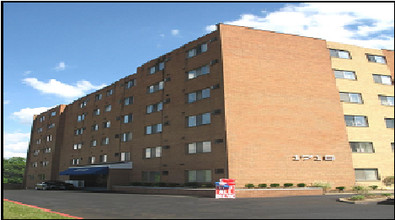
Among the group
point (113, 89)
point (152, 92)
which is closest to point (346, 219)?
point (152, 92)

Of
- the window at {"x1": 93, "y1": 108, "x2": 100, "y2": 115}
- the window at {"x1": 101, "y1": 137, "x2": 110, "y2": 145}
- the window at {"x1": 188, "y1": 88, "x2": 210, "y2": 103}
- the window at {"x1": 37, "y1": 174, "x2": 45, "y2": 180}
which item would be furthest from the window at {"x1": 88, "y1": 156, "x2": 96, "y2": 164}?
the window at {"x1": 188, "y1": 88, "x2": 210, "y2": 103}

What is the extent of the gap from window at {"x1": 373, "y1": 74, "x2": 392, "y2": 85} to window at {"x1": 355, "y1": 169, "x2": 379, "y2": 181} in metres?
11.7

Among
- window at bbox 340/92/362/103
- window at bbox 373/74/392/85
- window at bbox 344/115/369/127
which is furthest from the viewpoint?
window at bbox 373/74/392/85

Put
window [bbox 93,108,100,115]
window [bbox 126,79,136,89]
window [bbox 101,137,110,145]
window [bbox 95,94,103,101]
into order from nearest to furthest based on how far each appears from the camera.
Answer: window [bbox 126,79,136,89] < window [bbox 101,137,110,145] < window [bbox 93,108,100,115] < window [bbox 95,94,103,101]

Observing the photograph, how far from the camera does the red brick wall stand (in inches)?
1261

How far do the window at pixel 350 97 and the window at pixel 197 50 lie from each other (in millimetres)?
17132

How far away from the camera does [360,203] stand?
19.6m

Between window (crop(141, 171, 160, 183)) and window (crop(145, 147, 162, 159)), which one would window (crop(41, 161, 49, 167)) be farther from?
window (crop(145, 147, 162, 159))

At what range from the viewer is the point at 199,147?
114ft

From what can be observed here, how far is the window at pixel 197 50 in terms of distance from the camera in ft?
122

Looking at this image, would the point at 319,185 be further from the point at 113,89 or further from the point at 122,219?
the point at 113,89

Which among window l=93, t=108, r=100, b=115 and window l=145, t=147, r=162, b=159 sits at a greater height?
window l=93, t=108, r=100, b=115

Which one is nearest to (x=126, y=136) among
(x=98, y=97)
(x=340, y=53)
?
(x=98, y=97)

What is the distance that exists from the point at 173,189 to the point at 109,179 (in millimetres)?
13063
